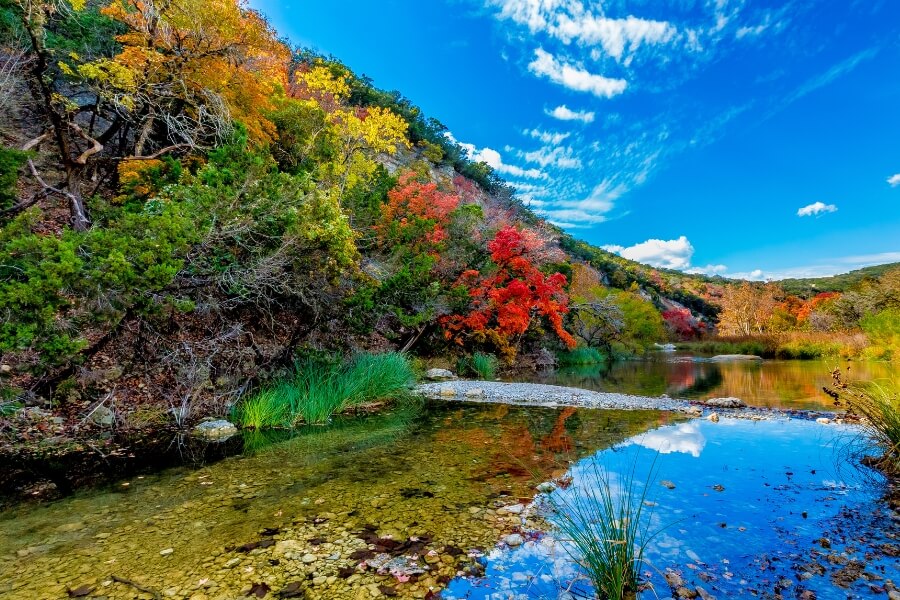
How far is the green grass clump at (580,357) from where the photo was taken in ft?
89.1

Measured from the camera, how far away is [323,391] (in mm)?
9117

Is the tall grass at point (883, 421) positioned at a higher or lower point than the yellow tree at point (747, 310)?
lower

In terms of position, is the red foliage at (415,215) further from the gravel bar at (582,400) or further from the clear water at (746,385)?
the clear water at (746,385)

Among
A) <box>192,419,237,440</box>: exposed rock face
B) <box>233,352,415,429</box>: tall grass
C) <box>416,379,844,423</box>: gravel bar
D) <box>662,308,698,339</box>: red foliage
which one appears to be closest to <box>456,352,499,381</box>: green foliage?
<box>416,379,844,423</box>: gravel bar

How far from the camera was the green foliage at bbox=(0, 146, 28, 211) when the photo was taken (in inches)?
268

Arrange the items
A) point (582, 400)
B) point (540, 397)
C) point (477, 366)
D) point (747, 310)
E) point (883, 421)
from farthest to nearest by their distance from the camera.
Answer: point (747, 310), point (477, 366), point (540, 397), point (582, 400), point (883, 421)

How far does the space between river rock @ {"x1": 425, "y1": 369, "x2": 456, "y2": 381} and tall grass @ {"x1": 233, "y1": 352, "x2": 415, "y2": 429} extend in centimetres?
355

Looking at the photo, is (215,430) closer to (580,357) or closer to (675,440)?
(675,440)

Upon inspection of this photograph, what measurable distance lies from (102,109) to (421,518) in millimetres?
14479

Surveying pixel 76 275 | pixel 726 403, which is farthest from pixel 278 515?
pixel 726 403

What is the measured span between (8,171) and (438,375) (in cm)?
1213

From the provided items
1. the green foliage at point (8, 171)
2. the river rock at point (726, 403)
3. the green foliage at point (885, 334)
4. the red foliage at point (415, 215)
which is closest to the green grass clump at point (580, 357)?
the red foliage at point (415, 215)

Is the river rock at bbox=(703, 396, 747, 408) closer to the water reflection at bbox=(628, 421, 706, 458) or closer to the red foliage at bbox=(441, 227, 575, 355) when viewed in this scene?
the water reflection at bbox=(628, 421, 706, 458)

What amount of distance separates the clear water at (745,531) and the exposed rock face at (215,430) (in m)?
5.83
